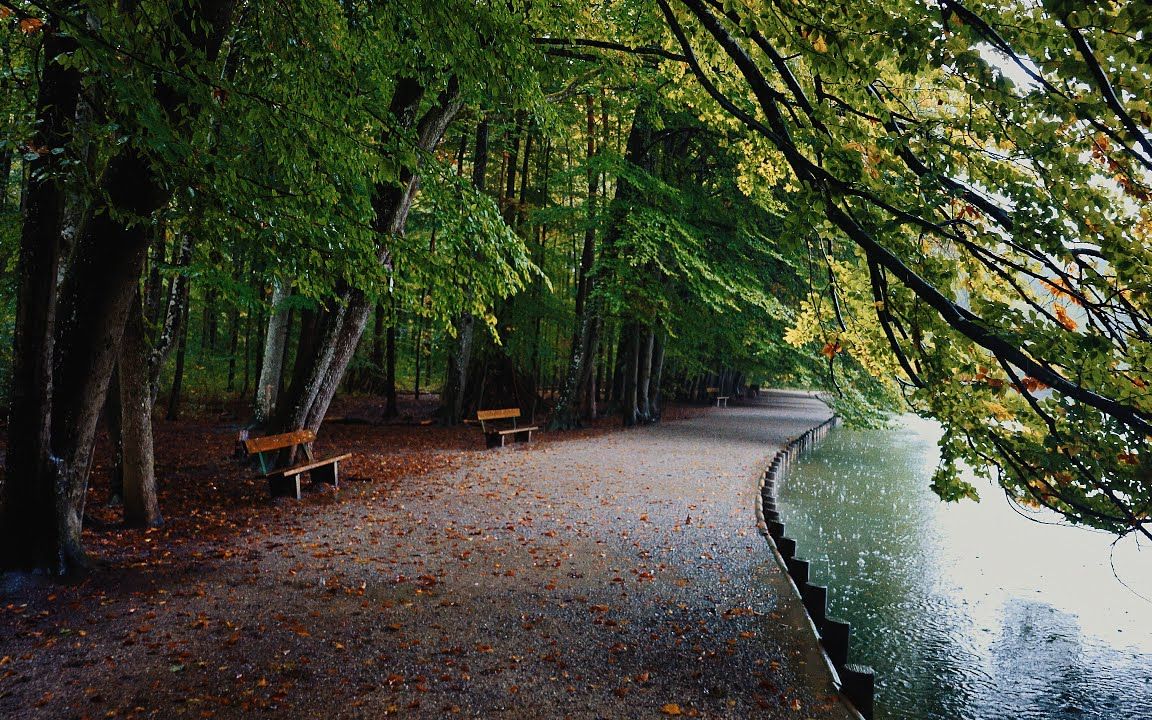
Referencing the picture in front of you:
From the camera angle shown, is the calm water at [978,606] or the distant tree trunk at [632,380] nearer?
the calm water at [978,606]

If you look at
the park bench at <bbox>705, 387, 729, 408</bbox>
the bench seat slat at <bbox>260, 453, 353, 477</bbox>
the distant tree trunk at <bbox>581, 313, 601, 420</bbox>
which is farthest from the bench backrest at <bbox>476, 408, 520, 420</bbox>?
the park bench at <bbox>705, 387, 729, 408</bbox>

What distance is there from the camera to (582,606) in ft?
18.3

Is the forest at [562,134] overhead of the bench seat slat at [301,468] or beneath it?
overhead

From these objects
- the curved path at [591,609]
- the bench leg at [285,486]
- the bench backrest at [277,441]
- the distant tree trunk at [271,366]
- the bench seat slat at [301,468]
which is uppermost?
the distant tree trunk at [271,366]

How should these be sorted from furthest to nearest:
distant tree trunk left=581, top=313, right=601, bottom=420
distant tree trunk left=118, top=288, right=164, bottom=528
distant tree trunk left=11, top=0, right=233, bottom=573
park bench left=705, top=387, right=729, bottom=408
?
park bench left=705, top=387, right=729, bottom=408
distant tree trunk left=581, top=313, right=601, bottom=420
distant tree trunk left=118, top=288, right=164, bottom=528
distant tree trunk left=11, top=0, right=233, bottom=573

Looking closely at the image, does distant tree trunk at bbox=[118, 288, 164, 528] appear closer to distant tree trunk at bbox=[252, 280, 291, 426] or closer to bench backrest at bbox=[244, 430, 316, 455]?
bench backrest at bbox=[244, 430, 316, 455]

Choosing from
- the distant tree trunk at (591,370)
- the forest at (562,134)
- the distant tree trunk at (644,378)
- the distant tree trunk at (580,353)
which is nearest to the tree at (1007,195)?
the forest at (562,134)

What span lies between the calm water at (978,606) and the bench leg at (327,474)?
657 cm

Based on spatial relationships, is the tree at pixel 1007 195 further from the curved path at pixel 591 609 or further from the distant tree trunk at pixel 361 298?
the distant tree trunk at pixel 361 298

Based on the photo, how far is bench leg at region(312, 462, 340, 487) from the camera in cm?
989

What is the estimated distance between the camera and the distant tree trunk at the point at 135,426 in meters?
7.21

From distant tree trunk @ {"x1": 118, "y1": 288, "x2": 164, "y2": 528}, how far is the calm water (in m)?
7.20

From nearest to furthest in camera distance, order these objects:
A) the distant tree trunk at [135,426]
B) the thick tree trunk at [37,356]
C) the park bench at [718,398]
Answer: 1. the thick tree trunk at [37,356]
2. the distant tree trunk at [135,426]
3. the park bench at [718,398]

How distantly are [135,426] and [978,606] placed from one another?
9.16 m
